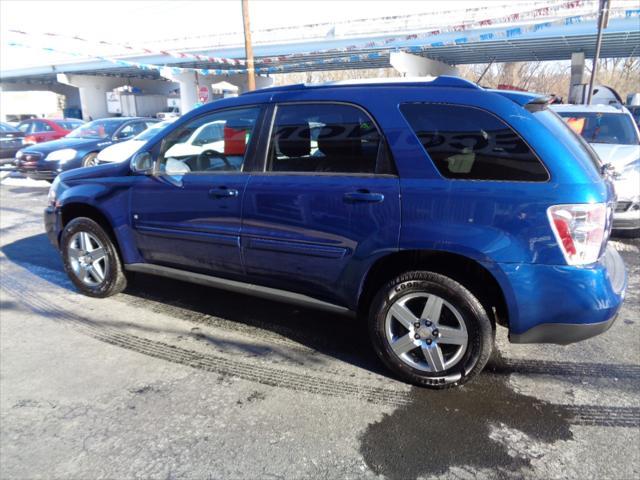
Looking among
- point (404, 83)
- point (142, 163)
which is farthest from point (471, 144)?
point (142, 163)

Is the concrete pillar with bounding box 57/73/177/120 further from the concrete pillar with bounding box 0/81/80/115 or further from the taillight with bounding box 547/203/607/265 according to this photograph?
the taillight with bounding box 547/203/607/265

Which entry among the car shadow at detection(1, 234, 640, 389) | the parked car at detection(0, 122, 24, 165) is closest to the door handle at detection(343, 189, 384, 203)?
the car shadow at detection(1, 234, 640, 389)

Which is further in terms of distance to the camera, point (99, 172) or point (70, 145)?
point (70, 145)

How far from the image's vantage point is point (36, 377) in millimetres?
3111

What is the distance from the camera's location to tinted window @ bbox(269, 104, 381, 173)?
297cm

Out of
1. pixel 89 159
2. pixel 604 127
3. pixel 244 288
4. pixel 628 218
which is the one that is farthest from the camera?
pixel 89 159

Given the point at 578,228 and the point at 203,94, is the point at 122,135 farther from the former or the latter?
the point at 203,94

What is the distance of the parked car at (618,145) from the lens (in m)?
5.87

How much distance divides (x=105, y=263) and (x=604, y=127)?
737 centimetres

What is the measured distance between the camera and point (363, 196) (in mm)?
2863

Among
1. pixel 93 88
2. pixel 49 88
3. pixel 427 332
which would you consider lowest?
pixel 427 332

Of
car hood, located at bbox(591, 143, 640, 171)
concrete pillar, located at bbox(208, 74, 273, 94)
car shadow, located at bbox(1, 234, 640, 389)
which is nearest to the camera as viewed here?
car shadow, located at bbox(1, 234, 640, 389)

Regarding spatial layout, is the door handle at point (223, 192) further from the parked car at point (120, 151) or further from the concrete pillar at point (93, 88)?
the concrete pillar at point (93, 88)

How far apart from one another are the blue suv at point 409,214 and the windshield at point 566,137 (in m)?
0.02
